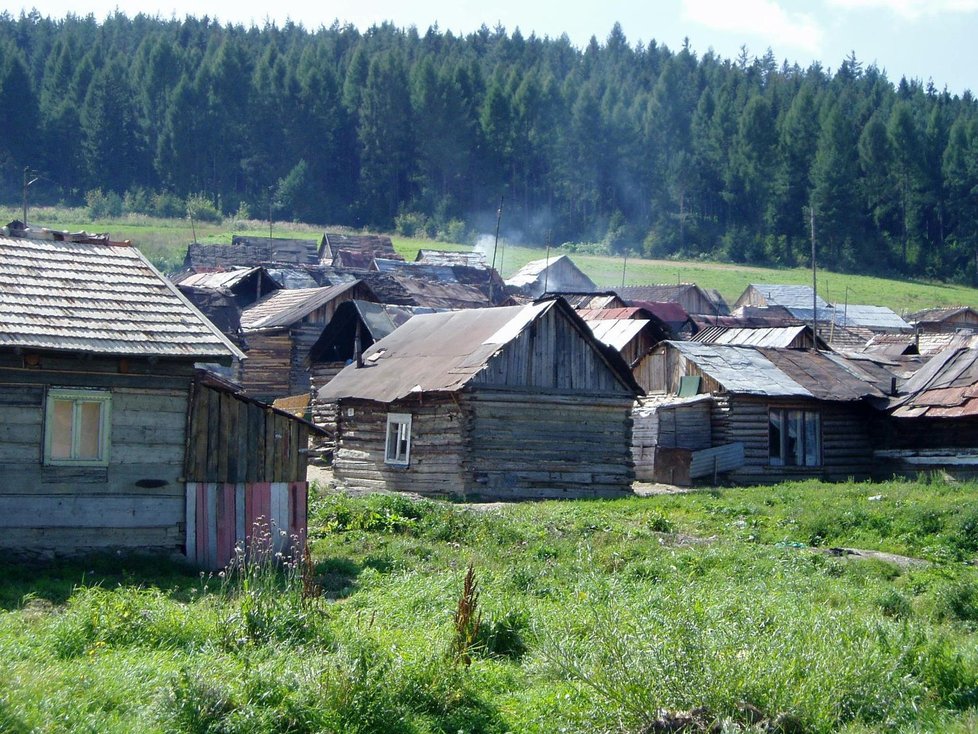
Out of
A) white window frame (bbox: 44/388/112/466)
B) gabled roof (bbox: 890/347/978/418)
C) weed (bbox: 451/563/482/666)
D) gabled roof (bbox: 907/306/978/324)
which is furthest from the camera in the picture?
gabled roof (bbox: 907/306/978/324)

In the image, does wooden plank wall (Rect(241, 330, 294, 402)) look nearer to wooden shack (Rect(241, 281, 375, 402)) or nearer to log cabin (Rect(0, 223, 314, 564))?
wooden shack (Rect(241, 281, 375, 402))

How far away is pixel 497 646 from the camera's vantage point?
1188 centimetres

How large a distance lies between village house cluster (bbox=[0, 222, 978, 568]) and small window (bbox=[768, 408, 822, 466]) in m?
0.06

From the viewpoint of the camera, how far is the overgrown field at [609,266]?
89.5 m

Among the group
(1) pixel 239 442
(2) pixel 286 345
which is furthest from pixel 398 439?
(2) pixel 286 345

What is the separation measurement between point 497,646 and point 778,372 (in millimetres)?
24445

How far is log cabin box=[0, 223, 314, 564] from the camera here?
14.7m

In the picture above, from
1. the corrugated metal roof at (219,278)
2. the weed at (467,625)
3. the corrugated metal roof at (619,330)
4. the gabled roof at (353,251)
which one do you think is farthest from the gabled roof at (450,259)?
the weed at (467,625)

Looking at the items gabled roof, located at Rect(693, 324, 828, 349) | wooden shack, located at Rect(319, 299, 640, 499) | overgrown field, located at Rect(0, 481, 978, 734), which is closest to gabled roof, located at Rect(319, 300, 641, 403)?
wooden shack, located at Rect(319, 299, 640, 499)

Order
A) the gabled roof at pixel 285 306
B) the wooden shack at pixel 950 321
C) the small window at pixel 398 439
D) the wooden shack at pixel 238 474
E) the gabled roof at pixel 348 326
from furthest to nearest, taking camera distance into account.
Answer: the wooden shack at pixel 950 321 < the gabled roof at pixel 285 306 < the gabled roof at pixel 348 326 < the small window at pixel 398 439 < the wooden shack at pixel 238 474

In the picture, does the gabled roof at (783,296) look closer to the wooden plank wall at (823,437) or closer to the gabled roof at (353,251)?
the gabled roof at (353,251)

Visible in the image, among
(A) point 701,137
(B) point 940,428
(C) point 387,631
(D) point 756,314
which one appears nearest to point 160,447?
(C) point 387,631

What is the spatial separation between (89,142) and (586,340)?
98.8 m

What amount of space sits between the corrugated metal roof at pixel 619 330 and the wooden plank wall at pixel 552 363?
1318 cm
